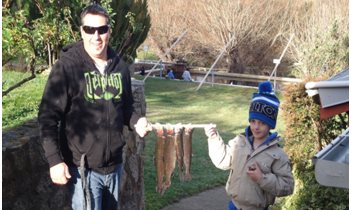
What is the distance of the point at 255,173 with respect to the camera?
356 centimetres

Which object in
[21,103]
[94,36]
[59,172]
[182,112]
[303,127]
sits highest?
[94,36]

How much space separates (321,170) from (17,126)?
9.21 feet

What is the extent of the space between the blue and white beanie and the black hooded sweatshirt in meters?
0.96

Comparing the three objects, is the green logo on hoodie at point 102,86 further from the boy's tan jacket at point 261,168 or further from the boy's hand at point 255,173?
the boy's hand at point 255,173

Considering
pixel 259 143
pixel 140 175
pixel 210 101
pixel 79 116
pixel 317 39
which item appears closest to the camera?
pixel 79 116

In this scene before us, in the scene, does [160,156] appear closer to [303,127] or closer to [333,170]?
[333,170]

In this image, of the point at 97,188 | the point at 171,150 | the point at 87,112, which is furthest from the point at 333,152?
the point at 87,112

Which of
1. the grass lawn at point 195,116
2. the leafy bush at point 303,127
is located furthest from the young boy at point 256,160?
the grass lawn at point 195,116

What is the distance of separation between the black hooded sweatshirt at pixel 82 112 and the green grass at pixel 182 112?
6.93 ft

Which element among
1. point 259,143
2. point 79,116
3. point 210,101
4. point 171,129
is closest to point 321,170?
point 259,143

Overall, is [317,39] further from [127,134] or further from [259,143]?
[259,143]

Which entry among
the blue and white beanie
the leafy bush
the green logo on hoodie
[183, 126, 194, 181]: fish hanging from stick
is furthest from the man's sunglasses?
the leafy bush

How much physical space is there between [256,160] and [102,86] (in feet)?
3.87

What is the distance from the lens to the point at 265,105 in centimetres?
380
